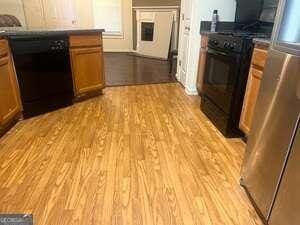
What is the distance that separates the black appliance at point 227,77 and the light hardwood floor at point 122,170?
166 millimetres

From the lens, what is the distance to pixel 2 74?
6.81 ft

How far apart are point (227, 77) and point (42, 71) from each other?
1.91 meters

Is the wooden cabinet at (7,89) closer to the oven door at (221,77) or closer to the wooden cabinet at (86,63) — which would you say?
the wooden cabinet at (86,63)

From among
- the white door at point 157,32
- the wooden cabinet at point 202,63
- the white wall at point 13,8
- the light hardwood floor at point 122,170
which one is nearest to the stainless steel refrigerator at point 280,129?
the light hardwood floor at point 122,170

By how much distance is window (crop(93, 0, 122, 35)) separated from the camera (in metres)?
6.72

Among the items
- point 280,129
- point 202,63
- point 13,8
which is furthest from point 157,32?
point 280,129

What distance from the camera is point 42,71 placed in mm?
2510

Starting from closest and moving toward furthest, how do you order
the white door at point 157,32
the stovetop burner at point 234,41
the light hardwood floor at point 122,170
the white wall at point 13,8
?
the light hardwood floor at point 122,170, the stovetop burner at point 234,41, the white wall at point 13,8, the white door at point 157,32

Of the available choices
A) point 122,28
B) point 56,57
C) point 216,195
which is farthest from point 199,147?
point 122,28

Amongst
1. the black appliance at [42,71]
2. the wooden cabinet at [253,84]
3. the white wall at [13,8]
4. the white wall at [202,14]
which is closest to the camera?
the wooden cabinet at [253,84]

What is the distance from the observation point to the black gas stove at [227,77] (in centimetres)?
194

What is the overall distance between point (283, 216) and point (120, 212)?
834 mm

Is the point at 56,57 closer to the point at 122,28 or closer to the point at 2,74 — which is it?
the point at 2,74

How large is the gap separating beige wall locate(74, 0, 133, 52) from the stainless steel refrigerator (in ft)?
16.5
